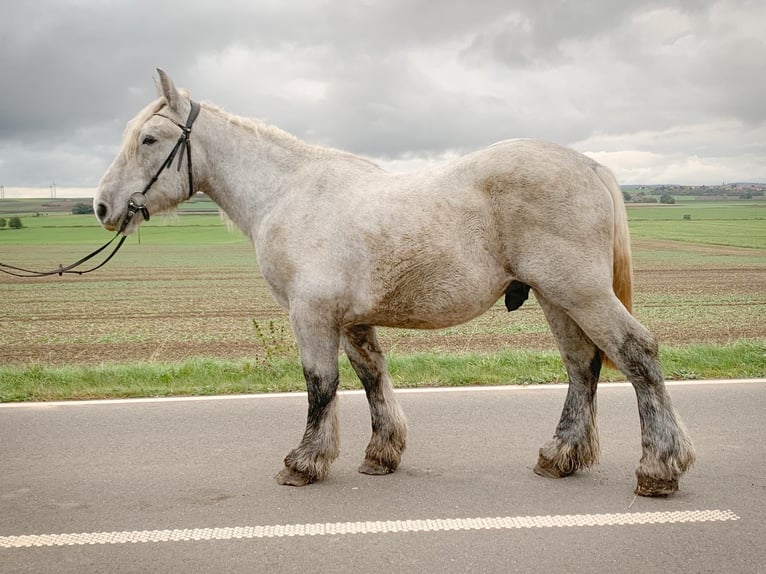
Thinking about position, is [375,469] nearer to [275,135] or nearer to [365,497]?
[365,497]

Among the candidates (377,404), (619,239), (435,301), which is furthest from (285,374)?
(619,239)

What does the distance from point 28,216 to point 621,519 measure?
106522mm

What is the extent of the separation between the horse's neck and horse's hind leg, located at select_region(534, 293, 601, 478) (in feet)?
6.09

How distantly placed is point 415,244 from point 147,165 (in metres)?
1.82

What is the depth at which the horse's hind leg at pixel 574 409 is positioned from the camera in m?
4.37

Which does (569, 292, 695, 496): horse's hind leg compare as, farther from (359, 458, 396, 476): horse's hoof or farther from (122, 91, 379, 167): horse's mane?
(122, 91, 379, 167): horse's mane

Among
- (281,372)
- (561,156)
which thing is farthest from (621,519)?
(281,372)

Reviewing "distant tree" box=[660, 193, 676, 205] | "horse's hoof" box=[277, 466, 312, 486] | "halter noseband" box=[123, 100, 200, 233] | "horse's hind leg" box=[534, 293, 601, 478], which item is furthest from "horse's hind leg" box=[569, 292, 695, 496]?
"distant tree" box=[660, 193, 676, 205]

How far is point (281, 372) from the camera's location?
7199mm

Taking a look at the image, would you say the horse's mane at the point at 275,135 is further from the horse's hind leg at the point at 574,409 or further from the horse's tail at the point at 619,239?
the horse's hind leg at the point at 574,409

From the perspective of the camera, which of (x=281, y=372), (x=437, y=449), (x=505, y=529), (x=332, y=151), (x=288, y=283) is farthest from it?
(x=281, y=372)

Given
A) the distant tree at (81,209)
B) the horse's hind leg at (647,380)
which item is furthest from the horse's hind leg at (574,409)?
the distant tree at (81,209)

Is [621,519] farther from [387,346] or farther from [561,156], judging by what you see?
[387,346]

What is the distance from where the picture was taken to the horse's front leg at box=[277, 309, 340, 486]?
13.6 ft
